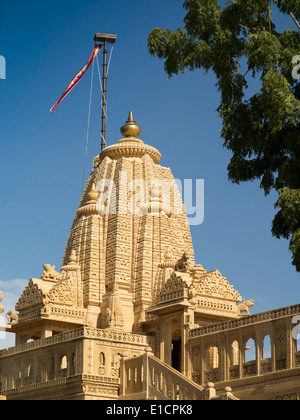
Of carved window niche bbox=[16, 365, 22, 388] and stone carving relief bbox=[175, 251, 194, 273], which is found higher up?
stone carving relief bbox=[175, 251, 194, 273]

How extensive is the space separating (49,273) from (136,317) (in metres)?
4.72

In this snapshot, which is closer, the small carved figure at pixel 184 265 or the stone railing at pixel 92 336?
the stone railing at pixel 92 336

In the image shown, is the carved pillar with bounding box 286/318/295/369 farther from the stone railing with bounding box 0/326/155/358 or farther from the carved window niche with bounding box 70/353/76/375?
the carved window niche with bounding box 70/353/76/375

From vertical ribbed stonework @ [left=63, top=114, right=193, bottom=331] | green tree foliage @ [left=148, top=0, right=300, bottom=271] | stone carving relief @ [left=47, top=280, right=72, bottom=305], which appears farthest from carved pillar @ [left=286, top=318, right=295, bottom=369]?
stone carving relief @ [left=47, top=280, right=72, bottom=305]

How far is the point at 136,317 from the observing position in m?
42.8

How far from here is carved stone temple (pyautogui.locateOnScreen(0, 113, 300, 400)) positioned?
32.4 metres

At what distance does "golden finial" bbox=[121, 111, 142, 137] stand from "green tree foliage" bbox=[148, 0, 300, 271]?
21.5 metres

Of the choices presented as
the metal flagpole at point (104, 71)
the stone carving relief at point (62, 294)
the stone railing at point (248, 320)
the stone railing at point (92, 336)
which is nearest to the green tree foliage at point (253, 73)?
the stone railing at point (248, 320)

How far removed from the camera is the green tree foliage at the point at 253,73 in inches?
985

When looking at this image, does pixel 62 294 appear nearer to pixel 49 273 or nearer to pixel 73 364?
pixel 49 273

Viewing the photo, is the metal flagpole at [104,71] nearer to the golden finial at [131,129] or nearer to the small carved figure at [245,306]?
the golden finial at [131,129]

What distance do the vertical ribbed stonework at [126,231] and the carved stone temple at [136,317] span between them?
0.06 m

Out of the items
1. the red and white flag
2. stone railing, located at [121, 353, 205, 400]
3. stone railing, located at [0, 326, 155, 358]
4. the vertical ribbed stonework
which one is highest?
the red and white flag
